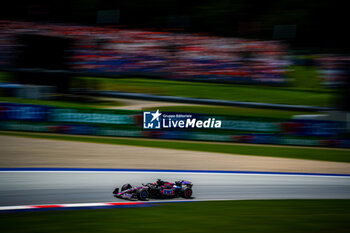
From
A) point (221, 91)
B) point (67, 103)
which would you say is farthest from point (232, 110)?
point (67, 103)

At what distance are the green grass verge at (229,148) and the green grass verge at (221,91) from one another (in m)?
7.54

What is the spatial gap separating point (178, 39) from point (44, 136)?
12453 millimetres

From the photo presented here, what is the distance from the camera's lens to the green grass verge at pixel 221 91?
64.7 feet

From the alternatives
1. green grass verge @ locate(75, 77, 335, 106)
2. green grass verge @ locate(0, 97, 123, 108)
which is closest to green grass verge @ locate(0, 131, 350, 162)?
green grass verge @ locate(0, 97, 123, 108)

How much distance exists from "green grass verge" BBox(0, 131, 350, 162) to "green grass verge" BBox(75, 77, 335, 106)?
24.7 feet

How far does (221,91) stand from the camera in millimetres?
20391

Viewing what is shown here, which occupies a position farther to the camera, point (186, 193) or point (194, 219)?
point (186, 193)

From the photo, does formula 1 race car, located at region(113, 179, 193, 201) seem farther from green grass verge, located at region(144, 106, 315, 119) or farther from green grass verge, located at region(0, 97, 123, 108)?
green grass verge, located at region(144, 106, 315, 119)

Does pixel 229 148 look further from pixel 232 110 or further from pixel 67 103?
pixel 67 103

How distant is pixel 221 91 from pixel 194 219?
14828 mm

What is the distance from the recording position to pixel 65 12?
1016 inches

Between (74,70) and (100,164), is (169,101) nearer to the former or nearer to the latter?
(74,70)

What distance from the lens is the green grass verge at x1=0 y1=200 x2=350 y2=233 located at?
5.41 m

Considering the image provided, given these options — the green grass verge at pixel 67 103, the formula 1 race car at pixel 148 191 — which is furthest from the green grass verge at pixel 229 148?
the formula 1 race car at pixel 148 191
